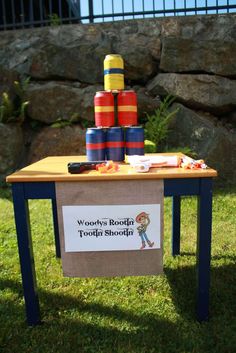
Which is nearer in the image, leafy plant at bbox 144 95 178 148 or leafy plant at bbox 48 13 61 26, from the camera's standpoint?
leafy plant at bbox 144 95 178 148

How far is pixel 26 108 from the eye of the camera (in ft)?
22.5

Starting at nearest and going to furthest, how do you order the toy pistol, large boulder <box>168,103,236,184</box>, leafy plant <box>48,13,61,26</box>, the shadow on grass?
1. the shadow on grass
2. the toy pistol
3. large boulder <box>168,103,236,184</box>
4. leafy plant <box>48,13,61,26</box>

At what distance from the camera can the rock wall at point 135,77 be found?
6.45 m

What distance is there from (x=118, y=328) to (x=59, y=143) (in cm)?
467

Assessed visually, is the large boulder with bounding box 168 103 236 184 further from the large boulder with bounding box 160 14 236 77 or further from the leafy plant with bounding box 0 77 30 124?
the leafy plant with bounding box 0 77 30 124

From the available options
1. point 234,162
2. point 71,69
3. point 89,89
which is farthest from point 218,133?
point 71,69

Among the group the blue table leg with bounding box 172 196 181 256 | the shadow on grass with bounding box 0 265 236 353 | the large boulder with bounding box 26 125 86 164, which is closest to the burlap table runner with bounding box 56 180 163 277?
the shadow on grass with bounding box 0 265 236 353

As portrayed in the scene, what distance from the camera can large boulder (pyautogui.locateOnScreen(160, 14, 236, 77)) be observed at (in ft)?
21.1

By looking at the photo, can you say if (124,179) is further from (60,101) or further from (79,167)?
(60,101)

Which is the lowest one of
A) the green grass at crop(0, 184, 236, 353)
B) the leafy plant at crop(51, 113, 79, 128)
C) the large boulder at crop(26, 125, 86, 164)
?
the green grass at crop(0, 184, 236, 353)

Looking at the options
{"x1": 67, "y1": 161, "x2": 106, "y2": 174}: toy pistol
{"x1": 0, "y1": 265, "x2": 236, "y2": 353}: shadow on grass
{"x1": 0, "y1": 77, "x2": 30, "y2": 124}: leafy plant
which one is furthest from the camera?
{"x1": 0, "y1": 77, "x2": 30, "y2": 124}: leafy plant

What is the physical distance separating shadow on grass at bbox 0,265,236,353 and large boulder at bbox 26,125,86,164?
400cm

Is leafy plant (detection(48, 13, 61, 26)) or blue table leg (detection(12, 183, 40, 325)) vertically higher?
leafy plant (detection(48, 13, 61, 26))

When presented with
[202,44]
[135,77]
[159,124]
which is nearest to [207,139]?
[159,124]
